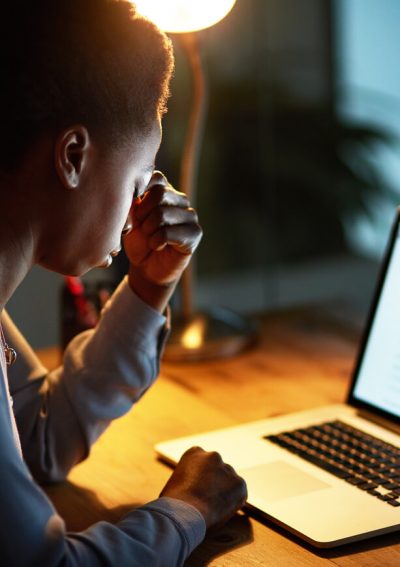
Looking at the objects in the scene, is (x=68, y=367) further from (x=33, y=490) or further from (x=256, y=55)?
(x=256, y=55)

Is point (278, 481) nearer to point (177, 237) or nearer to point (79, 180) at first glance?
point (177, 237)

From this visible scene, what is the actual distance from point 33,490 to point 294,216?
1920 mm

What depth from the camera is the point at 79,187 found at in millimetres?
845

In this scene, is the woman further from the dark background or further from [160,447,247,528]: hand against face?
the dark background

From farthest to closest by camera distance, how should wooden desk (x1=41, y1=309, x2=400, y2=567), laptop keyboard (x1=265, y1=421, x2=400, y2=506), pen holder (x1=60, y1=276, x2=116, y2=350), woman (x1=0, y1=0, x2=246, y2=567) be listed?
1. pen holder (x1=60, y1=276, x2=116, y2=350)
2. laptop keyboard (x1=265, y1=421, x2=400, y2=506)
3. wooden desk (x1=41, y1=309, x2=400, y2=567)
4. woman (x1=0, y1=0, x2=246, y2=567)

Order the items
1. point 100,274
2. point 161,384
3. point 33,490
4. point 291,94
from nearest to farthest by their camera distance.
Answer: point 33,490, point 161,384, point 100,274, point 291,94

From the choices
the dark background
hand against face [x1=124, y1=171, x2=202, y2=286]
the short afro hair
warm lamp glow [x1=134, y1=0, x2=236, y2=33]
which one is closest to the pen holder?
hand against face [x1=124, y1=171, x2=202, y2=286]

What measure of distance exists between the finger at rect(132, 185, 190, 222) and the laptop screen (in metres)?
0.29

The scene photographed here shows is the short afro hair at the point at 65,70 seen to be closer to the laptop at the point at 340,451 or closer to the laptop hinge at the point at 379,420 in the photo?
the laptop at the point at 340,451

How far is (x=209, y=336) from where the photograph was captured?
5.38 feet

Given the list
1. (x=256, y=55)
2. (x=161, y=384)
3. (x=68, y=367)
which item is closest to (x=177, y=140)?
(x=256, y=55)

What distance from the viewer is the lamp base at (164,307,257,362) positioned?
1589mm

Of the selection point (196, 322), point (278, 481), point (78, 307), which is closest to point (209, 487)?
point (278, 481)

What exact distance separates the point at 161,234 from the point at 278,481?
333 mm
